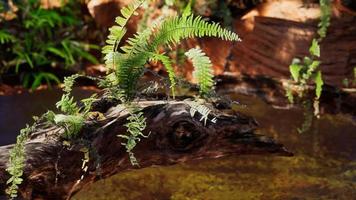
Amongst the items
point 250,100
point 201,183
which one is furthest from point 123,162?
point 250,100

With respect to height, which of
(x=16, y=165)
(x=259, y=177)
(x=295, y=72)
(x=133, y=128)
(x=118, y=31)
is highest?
(x=118, y=31)

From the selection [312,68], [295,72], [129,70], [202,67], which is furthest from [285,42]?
[129,70]

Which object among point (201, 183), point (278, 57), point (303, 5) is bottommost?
point (201, 183)

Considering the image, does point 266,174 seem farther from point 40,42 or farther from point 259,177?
point 40,42

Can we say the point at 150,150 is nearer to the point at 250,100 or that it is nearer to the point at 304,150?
the point at 304,150

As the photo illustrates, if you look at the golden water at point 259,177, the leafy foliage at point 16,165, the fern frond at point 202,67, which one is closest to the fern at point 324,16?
the golden water at point 259,177

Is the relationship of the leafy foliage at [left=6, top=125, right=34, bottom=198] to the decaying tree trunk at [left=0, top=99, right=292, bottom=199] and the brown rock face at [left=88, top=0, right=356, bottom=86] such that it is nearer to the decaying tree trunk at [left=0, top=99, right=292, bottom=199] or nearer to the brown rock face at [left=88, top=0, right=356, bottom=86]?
the decaying tree trunk at [left=0, top=99, right=292, bottom=199]

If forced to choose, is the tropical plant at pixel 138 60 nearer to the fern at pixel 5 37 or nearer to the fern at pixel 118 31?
the fern at pixel 118 31
